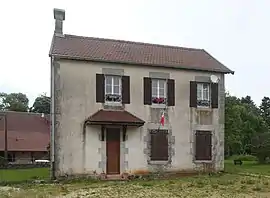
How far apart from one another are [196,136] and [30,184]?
918cm

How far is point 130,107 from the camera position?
75.4 feet

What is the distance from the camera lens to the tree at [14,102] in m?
74.4

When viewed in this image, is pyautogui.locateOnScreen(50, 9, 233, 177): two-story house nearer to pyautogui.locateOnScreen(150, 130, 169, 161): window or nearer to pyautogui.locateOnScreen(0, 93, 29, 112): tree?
pyautogui.locateOnScreen(150, 130, 169, 161): window

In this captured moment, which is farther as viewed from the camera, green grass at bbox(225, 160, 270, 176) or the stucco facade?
green grass at bbox(225, 160, 270, 176)

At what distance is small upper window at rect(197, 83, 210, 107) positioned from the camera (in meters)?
24.6

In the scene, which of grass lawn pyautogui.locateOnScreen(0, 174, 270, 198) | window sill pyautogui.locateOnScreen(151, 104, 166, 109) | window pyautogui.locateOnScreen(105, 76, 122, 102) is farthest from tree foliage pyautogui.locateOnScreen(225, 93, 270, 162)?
grass lawn pyautogui.locateOnScreen(0, 174, 270, 198)

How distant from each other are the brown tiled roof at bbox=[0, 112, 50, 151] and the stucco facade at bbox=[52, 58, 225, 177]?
2319 centimetres

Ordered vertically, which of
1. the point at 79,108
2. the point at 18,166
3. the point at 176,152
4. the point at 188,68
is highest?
the point at 188,68

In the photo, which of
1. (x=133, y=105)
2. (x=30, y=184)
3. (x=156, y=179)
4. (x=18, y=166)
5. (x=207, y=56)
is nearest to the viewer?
(x=30, y=184)

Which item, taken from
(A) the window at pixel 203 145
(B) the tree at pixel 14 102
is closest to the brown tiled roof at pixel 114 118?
(A) the window at pixel 203 145

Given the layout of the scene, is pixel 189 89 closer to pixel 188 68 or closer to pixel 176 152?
pixel 188 68

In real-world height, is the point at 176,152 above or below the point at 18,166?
above

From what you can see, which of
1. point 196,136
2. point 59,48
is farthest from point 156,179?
point 59,48

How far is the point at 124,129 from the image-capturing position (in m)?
22.6
